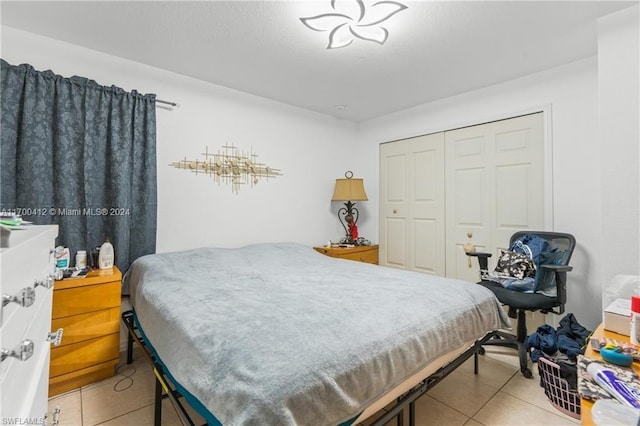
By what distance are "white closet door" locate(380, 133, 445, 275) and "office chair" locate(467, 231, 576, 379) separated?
90 centimetres

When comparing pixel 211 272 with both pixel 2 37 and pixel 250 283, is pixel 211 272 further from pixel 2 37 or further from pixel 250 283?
pixel 2 37

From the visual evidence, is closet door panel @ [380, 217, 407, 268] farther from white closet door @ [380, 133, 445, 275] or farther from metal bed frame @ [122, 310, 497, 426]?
metal bed frame @ [122, 310, 497, 426]

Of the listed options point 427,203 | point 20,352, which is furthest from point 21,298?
point 427,203

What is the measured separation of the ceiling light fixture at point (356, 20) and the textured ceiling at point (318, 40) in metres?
0.06

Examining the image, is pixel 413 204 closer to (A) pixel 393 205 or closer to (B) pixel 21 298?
(A) pixel 393 205

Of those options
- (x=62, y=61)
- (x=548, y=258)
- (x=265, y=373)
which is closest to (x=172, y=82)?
(x=62, y=61)

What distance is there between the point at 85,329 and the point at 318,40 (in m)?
2.57

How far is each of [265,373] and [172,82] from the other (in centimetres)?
279

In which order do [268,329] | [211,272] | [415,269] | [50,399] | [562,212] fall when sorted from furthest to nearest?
[415,269] → [562,212] → [211,272] → [50,399] → [268,329]

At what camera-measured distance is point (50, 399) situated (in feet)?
5.89

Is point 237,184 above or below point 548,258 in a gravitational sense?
above

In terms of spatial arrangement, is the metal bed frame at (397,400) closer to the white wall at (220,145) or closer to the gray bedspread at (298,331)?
the gray bedspread at (298,331)

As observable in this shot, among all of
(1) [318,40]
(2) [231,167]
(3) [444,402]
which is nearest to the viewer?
(3) [444,402]

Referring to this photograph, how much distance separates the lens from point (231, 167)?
307 cm
